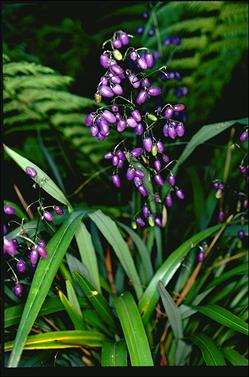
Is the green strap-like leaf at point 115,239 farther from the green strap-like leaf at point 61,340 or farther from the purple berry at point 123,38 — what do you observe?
the purple berry at point 123,38

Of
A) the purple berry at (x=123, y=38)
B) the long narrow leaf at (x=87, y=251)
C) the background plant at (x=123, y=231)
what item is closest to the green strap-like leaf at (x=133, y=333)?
the background plant at (x=123, y=231)

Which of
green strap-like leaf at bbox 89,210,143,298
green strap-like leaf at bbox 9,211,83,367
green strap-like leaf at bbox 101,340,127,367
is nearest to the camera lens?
green strap-like leaf at bbox 9,211,83,367

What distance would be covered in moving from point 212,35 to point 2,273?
1.28m

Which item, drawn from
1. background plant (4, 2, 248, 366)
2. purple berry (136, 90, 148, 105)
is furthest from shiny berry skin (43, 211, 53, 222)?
purple berry (136, 90, 148, 105)

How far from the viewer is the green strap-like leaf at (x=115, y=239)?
1062 mm

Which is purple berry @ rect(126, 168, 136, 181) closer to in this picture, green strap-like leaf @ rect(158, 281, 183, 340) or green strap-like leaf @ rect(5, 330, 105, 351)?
green strap-like leaf @ rect(158, 281, 183, 340)

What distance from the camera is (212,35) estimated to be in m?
1.93

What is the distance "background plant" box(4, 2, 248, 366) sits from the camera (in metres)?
1.01

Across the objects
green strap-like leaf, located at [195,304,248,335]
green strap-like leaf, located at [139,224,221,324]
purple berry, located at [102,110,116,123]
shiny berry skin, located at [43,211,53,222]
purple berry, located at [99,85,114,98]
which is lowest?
green strap-like leaf, located at [195,304,248,335]

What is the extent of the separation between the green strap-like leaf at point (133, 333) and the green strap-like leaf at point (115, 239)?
122 millimetres

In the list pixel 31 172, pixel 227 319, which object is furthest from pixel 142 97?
pixel 227 319

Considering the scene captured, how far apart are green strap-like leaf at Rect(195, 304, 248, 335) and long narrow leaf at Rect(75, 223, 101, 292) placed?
239 millimetres

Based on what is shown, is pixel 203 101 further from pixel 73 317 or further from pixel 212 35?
pixel 73 317

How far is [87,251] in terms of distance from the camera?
112 centimetres
